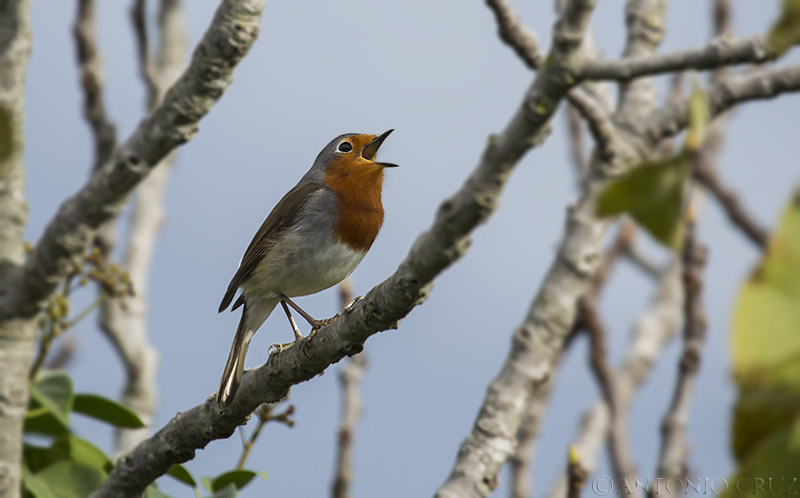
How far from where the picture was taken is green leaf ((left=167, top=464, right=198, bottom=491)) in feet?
12.8

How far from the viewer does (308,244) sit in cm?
562

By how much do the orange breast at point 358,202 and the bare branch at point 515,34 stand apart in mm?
1509

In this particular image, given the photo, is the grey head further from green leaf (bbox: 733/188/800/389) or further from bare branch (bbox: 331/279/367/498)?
green leaf (bbox: 733/188/800/389)

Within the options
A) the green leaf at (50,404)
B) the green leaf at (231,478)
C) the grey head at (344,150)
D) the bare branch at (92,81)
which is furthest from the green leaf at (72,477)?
the bare branch at (92,81)

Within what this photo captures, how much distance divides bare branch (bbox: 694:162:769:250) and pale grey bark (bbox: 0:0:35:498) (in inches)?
Answer: 177

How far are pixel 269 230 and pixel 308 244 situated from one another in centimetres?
45

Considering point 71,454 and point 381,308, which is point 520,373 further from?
point 71,454

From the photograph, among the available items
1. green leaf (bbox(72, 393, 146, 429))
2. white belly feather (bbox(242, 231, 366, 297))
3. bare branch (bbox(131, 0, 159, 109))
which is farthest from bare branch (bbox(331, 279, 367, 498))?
bare branch (bbox(131, 0, 159, 109))

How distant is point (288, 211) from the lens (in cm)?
591

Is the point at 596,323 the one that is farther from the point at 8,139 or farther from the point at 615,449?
the point at 8,139

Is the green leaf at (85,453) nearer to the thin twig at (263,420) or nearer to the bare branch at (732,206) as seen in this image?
the thin twig at (263,420)

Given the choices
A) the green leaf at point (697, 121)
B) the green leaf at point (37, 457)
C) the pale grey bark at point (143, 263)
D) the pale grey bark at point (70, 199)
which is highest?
the pale grey bark at point (143, 263)

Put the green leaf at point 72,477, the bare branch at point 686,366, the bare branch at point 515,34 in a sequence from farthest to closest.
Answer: the bare branch at point 686,366 → the bare branch at point 515,34 → the green leaf at point 72,477

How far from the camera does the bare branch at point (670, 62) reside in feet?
8.06
